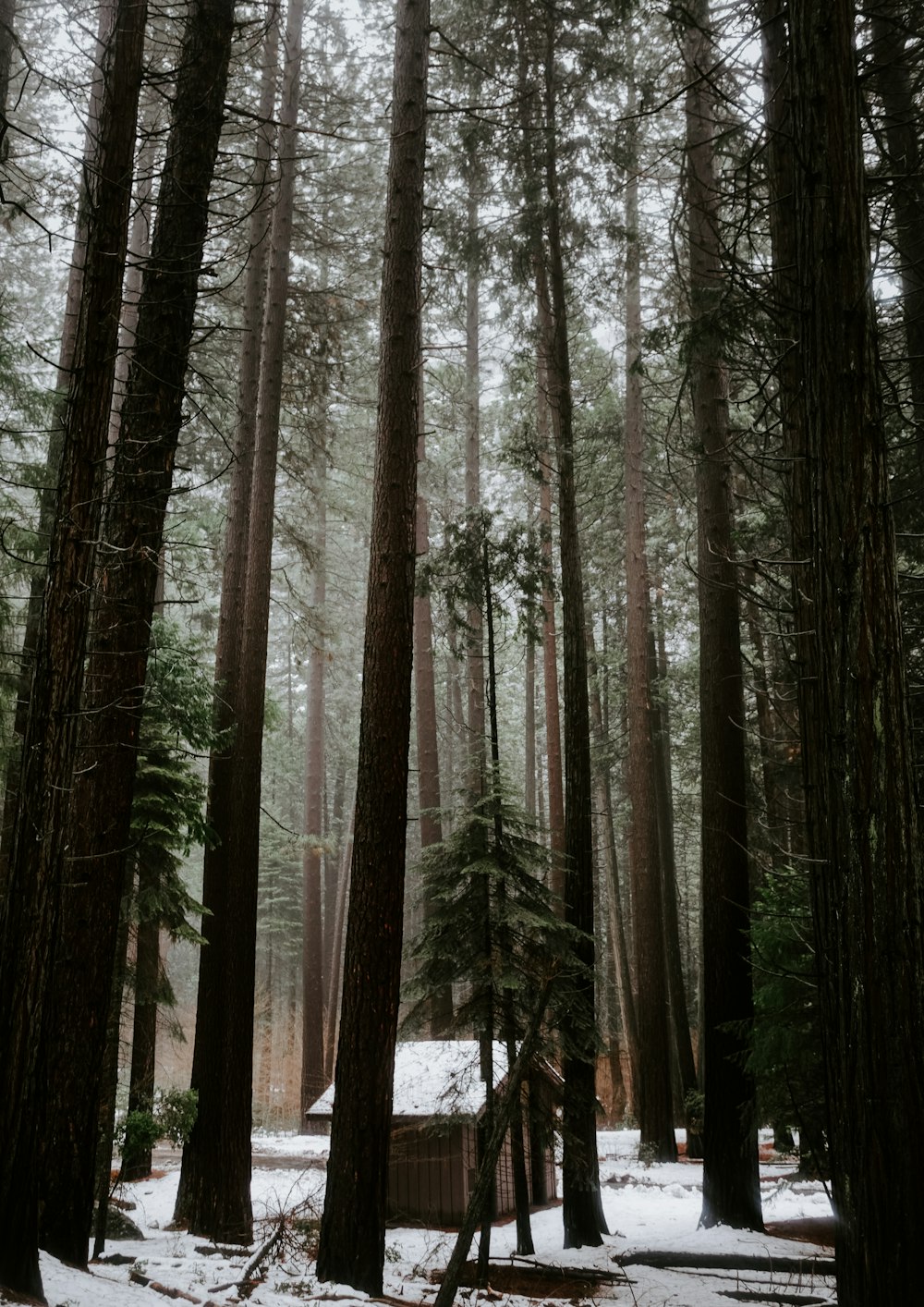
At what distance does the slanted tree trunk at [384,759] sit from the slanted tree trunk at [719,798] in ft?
8.80

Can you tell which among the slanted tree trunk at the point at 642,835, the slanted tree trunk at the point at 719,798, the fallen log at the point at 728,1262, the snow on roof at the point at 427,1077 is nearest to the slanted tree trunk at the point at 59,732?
the slanted tree trunk at the point at 719,798

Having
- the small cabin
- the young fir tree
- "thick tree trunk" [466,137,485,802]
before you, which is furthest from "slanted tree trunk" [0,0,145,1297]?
"thick tree trunk" [466,137,485,802]

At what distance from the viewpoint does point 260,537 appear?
37.0ft

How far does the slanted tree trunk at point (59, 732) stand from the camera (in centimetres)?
421

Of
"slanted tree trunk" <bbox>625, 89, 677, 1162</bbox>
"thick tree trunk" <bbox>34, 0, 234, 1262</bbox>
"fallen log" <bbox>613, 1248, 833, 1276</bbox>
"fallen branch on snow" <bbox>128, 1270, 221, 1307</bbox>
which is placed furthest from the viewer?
"slanted tree trunk" <bbox>625, 89, 677, 1162</bbox>

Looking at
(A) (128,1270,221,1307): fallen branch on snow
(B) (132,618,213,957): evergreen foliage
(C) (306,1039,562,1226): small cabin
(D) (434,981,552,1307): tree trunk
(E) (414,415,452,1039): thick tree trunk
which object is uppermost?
(E) (414,415,452,1039): thick tree trunk

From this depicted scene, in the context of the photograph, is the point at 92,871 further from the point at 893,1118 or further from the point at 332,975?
the point at 332,975

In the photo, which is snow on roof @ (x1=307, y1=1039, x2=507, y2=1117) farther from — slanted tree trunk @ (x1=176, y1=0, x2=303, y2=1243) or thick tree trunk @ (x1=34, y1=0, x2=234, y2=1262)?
thick tree trunk @ (x1=34, y1=0, x2=234, y2=1262)

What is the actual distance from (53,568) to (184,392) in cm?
217

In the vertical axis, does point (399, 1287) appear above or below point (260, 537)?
below

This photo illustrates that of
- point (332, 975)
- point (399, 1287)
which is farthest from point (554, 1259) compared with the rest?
point (332, 975)

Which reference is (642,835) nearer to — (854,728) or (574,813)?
(574,813)

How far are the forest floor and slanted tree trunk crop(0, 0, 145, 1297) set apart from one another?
64 centimetres

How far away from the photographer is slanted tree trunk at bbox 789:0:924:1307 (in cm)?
370
